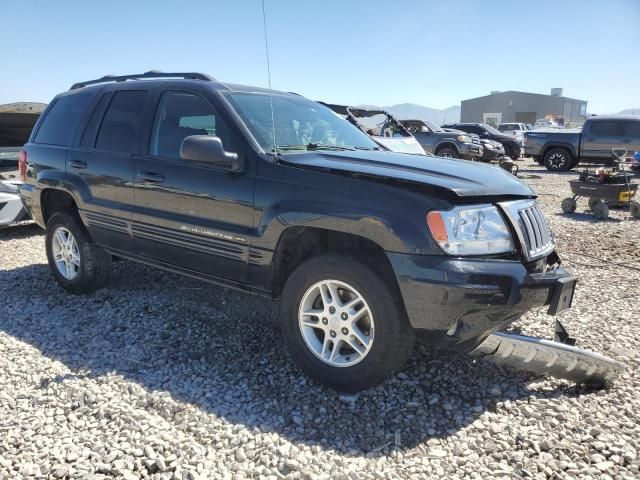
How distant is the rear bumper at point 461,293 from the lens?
2.59 metres

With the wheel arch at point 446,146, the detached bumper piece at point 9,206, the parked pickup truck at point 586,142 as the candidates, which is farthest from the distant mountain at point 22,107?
the parked pickup truck at point 586,142

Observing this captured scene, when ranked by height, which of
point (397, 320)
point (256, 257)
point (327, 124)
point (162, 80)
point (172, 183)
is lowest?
point (397, 320)

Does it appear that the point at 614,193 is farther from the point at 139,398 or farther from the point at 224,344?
the point at 139,398

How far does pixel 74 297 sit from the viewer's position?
4.72 metres

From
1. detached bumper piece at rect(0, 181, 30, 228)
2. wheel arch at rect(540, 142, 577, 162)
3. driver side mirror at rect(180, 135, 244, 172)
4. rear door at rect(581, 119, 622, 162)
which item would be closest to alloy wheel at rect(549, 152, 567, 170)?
wheel arch at rect(540, 142, 577, 162)

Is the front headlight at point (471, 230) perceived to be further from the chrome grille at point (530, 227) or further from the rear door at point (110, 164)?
the rear door at point (110, 164)

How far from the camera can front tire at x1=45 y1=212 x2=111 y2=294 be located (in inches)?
182

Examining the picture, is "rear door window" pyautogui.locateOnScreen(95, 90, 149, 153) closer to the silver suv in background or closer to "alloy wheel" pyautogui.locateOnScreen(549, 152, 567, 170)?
the silver suv in background

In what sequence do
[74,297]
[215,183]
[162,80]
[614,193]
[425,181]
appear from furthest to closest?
[614,193]
[74,297]
[162,80]
[215,183]
[425,181]

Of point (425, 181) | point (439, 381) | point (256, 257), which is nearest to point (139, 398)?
point (256, 257)

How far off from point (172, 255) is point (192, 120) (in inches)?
40.5

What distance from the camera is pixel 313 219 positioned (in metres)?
2.95

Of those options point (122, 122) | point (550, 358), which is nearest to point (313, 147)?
point (122, 122)

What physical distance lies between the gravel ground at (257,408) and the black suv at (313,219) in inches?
13.9
